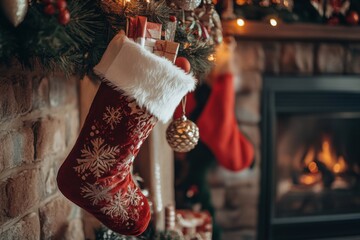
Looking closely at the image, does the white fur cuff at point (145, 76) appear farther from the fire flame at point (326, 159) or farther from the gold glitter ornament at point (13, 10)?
the fire flame at point (326, 159)

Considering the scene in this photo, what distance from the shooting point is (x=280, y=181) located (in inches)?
101

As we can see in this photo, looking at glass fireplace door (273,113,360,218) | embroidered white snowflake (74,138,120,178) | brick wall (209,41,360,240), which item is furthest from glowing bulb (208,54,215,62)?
glass fireplace door (273,113,360,218)

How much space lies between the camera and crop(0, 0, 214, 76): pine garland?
3.33 ft

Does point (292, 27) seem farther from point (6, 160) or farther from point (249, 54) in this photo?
point (6, 160)

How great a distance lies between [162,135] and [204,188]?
627mm

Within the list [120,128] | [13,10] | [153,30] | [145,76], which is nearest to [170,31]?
[153,30]

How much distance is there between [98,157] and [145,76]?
25cm

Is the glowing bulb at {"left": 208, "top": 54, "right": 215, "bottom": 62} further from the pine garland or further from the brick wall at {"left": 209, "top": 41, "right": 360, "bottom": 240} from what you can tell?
the brick wall at {"left": 209, "top": 41, "right": 360, "bottom": 240}

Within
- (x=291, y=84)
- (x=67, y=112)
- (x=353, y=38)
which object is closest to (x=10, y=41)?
(x=67, y=112)

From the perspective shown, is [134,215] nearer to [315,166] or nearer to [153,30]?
[153,30]

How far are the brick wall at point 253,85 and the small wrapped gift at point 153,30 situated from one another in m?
1.12

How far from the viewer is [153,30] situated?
121cm

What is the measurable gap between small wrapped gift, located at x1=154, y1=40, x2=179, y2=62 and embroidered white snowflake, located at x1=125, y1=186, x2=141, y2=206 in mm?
378

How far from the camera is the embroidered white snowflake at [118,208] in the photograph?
4.20 ft
